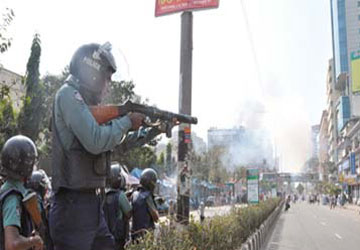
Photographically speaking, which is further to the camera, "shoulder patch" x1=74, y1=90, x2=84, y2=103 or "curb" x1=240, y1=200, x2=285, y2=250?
"curb" x1=240, y1=200, x2=285, y2=250

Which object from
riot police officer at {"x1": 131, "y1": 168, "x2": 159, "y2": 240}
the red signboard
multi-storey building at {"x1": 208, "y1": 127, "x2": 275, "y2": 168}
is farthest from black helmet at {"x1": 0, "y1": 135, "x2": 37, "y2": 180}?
multi-storey building at {"x1": 208, "y1": 127, "x2": 275, "y2": 168}

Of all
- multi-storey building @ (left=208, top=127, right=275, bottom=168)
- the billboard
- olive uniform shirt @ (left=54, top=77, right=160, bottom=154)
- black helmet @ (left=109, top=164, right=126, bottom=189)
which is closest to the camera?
olive uniform shirt @ (left=54, top=77, right=160, bottom=154)

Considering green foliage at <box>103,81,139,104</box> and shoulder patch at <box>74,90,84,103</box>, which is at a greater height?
green foliage at <box>103,81,139,104</box>

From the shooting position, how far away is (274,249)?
11.4 metres

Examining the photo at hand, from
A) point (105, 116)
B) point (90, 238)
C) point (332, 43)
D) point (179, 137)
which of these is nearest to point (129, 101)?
point (105, 116)

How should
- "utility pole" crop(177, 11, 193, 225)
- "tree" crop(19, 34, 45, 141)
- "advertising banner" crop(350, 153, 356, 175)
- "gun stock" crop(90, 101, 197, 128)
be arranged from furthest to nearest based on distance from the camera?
1. "advertising banner" crop(350, 153, 356, 175)
2. "tree" crop(19, 34, 45, 141)
3. "utility pole" crop(177, 11, 193, 225)
4. "gun stock" crop(90, 101, 197, 128)

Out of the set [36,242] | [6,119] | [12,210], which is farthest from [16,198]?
[6,119]

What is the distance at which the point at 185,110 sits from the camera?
269 inches

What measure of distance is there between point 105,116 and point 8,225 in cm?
80

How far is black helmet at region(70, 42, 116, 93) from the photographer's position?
2.63 m

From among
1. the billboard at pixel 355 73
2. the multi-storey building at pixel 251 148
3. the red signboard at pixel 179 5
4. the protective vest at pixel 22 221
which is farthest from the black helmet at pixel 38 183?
the billboard at pixel 355 73

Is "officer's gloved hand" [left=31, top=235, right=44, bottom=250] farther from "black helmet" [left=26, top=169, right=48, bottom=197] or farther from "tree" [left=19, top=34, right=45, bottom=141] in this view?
"tree" [left=19, top=34, right=45, bottom=141]

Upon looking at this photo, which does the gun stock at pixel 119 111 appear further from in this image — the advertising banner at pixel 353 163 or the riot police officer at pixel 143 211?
the advertising banner at pixel 353 163

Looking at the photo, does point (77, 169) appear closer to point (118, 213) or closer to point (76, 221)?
point (76, 221)
